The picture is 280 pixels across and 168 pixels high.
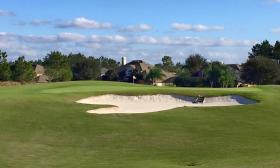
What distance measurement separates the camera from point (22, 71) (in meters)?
87.8

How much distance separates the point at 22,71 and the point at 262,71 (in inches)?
1732

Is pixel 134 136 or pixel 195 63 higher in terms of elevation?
pixel 195 63

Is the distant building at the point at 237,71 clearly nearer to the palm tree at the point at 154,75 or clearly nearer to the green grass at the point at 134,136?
the palm tree at the point at 154,75

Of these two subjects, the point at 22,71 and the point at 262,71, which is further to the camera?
the point at 262,71

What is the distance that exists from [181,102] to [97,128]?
1357 centimetres

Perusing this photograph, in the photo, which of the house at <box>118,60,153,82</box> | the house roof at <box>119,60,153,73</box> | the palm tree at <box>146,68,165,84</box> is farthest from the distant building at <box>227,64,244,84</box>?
the house roof at <box>119,60,153,73</box>

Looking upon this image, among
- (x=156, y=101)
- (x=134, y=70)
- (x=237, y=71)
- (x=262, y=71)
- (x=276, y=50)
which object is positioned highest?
(x=276, y=50)

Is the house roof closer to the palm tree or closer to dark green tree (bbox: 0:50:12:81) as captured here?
the palm tree

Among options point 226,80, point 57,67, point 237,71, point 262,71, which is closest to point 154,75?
point 57,67

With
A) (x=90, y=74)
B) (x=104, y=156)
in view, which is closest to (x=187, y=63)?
(x=90, y=74)

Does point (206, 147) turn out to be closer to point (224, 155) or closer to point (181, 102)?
point (224, 155)

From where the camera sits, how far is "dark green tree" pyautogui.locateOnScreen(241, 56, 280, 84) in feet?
318

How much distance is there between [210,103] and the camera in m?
34.1

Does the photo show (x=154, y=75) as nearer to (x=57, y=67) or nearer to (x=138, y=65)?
(x=138, y=65)
